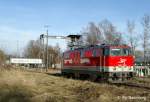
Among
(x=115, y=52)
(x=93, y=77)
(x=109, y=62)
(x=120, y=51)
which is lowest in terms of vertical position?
(x=93, y=77)

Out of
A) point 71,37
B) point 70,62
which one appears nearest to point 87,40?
point 71,37

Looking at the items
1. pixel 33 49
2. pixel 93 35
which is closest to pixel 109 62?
pixel 93 35

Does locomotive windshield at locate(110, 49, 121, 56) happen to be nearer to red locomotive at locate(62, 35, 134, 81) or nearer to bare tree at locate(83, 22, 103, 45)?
red locomotive at locate(62, 35, 134, 81)

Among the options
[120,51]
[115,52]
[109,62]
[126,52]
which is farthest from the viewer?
[126,52]

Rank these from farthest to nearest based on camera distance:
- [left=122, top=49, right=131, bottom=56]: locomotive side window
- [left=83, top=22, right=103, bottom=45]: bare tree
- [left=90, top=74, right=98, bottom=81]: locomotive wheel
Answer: [left=83, top=22, right=103, bottom=45]: bare tree
[left=90, top=74, right=98, bottom=81]: locomotive wheel
[left=122, top=49, right=131, bottom=56]: locomotive side window

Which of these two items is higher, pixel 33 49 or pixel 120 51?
pixel 33 49

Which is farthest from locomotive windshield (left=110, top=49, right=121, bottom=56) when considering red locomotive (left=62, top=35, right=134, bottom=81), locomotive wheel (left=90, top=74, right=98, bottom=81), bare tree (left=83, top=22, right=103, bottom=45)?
bare tree (left=83, top=22, right=103, bottom=45)

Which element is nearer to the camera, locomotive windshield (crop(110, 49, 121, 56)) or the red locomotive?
the red locomotive

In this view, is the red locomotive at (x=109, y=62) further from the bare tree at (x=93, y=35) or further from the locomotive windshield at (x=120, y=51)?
the bare tree at (x=93, y=35)

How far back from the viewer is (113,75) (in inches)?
1278

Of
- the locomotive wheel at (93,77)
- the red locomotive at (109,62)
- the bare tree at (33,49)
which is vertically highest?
the bare tree at (33,49)

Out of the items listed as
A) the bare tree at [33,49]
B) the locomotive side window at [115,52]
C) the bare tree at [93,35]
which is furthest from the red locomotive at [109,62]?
the bare tree at [33,49]

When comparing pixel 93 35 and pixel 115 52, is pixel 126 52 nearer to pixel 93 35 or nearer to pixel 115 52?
pixel 115 52

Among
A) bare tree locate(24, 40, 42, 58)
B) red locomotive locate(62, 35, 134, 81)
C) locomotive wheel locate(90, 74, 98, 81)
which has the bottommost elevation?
locomotive wheel locate(90, 74, 98, 81)
